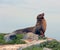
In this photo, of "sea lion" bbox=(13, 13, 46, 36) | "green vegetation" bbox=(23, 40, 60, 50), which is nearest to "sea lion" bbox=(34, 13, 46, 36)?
"sea lion" bbox=(13, 13, 46, 36)

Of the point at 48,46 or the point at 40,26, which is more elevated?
the point at 40,26

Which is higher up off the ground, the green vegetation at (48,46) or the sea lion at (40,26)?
the sea lion at (40,26)

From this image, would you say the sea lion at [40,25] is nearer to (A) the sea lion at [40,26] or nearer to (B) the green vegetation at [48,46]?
(A) the sea lion at [40,26]

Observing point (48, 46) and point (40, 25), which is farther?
point (40, 25)

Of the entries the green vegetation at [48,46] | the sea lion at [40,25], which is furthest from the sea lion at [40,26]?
the green vegetation at [48,46]

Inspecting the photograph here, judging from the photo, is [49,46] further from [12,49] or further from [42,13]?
[42,13]

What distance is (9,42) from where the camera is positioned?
1117 inches

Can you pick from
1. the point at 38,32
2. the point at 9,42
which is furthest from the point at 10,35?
the point at 38,32

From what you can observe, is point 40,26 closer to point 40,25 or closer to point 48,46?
point 40,25

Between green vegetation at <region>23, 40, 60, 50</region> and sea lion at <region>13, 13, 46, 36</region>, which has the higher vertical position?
sea lion at <region>13, 13, 46, 36</region>

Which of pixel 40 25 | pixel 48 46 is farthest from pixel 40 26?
pixel 48 46

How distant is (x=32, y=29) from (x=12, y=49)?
7419mm

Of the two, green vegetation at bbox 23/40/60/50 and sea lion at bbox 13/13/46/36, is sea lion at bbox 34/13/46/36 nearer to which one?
sea lion at bbox 13/13/46/36

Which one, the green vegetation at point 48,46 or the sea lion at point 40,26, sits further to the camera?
the sea lion at point 40,26
